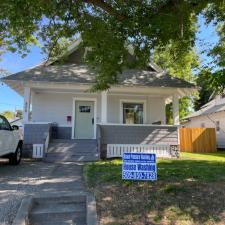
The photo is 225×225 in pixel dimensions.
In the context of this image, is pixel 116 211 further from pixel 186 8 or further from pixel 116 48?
pixel 186 8

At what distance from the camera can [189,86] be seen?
14.6 m

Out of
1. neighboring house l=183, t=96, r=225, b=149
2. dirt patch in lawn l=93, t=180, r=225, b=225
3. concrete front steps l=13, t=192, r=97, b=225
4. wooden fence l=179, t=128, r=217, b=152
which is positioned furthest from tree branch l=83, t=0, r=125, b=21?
neighboring house l=183, t=96, r=225, b=149

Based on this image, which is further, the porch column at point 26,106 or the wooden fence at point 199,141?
the wooden fence at point 199,141

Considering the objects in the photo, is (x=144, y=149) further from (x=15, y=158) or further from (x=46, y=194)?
(x=46, y=194)

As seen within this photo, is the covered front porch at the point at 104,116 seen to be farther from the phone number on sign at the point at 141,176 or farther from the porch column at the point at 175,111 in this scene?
the phone number on sign at the point at 141,176

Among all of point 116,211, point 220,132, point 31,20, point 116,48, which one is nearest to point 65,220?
point 116,211

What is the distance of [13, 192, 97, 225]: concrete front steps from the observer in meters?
4.88

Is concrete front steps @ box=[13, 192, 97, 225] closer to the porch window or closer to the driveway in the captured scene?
the driveway

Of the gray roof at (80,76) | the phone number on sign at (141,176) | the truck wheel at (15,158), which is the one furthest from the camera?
the gray roof at (80,76)

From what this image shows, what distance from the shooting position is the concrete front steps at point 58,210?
488cm

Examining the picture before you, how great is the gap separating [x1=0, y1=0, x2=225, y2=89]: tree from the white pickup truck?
3258 mm

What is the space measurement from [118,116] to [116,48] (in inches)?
300

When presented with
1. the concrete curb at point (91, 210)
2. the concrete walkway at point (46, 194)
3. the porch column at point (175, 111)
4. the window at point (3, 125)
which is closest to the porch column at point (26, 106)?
the window at point (3, 125)

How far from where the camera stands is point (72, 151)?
13.4 meters
